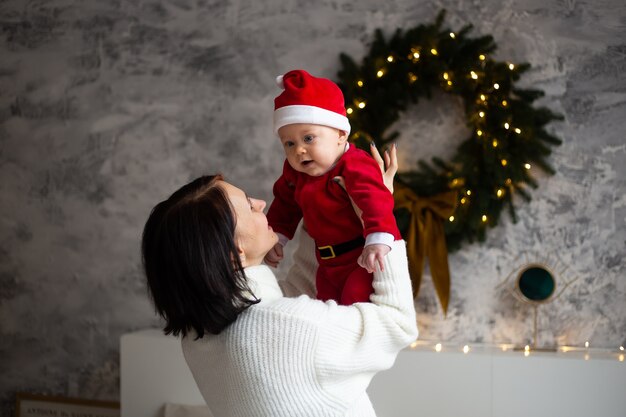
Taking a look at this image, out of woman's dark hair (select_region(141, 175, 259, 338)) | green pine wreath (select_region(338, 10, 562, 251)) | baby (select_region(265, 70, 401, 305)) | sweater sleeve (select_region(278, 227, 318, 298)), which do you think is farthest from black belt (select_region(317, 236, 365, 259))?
green pine wreath (select_region(338, 10, 562, 251))

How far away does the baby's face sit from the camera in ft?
5.38

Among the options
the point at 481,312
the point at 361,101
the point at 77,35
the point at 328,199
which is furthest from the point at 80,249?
the point at 328,199

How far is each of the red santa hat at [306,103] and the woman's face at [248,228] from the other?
25 centimetres

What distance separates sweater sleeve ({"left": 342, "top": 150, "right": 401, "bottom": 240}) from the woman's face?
20 cm

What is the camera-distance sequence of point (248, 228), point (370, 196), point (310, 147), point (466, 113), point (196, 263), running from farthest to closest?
point (466, 113) < point (310, 147) < point (370, 196) < point (248, 228) < point (196, 263)

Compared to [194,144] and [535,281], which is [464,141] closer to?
[535,281]

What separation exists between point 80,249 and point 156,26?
1.14 metres

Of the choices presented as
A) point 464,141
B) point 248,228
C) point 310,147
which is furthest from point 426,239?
point 248,228

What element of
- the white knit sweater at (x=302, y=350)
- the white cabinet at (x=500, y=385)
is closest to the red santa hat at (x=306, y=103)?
the white knit sweater at (x=302, y=350)

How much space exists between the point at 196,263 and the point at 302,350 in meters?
0.26

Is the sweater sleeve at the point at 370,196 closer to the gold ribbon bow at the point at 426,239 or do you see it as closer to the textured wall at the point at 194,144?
the gold ribbon bow at the point at 426,239

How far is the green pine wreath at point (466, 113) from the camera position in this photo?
2832 millimetres

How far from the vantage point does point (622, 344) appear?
114 inches

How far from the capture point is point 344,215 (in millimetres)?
1649
